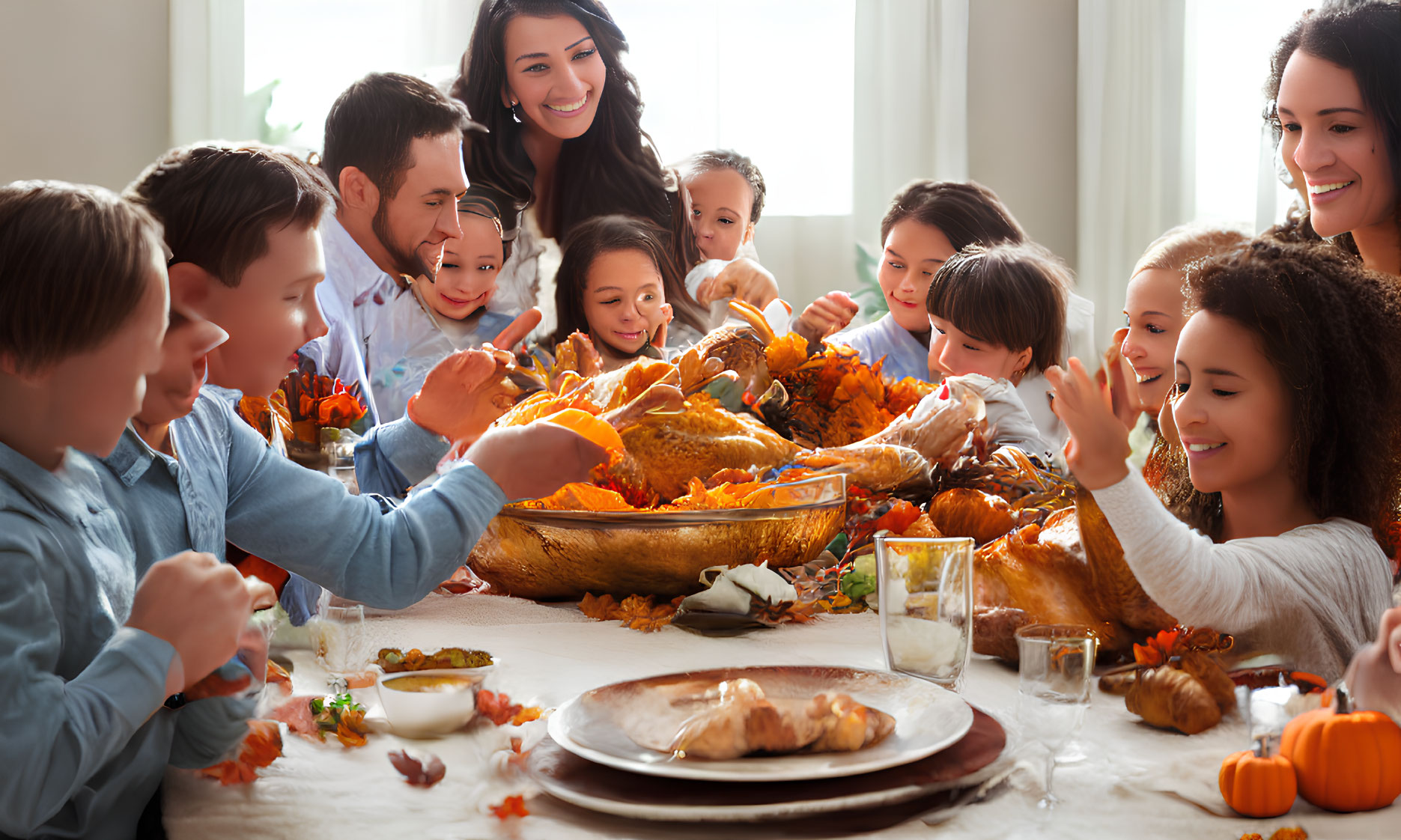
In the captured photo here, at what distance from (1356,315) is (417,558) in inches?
35.9

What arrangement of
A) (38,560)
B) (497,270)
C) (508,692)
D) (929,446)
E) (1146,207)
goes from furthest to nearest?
(1146,207)
(497,270)
(929,446)
(508,692)
(38,560)

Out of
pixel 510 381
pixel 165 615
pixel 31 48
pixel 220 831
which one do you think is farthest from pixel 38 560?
pixel 31 48

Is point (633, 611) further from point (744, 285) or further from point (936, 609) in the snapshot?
point (744, 285)

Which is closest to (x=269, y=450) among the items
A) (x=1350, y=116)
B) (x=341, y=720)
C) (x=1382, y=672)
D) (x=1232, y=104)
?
(x=341, y=720)

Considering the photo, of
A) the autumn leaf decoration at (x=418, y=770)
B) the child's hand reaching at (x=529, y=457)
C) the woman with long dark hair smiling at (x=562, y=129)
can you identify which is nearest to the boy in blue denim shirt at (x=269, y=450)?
the child's hand reaching at (x=529, y=457)

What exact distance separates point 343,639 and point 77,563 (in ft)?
1.00

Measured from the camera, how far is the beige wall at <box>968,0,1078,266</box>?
15.4ft

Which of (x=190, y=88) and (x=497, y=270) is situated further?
(x=190, y=88)

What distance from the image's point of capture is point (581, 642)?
1106mm

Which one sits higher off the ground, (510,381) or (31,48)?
(31,48)

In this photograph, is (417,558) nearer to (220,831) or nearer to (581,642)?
(581,642)


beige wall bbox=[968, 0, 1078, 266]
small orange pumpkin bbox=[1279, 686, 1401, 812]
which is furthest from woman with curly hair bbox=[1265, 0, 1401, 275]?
beige wall bbox=[968, 0, 1078, 266]

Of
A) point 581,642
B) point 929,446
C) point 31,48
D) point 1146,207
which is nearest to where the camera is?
point 581,642

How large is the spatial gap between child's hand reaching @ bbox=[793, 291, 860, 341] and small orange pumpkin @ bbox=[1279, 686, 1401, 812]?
1.11 meters
